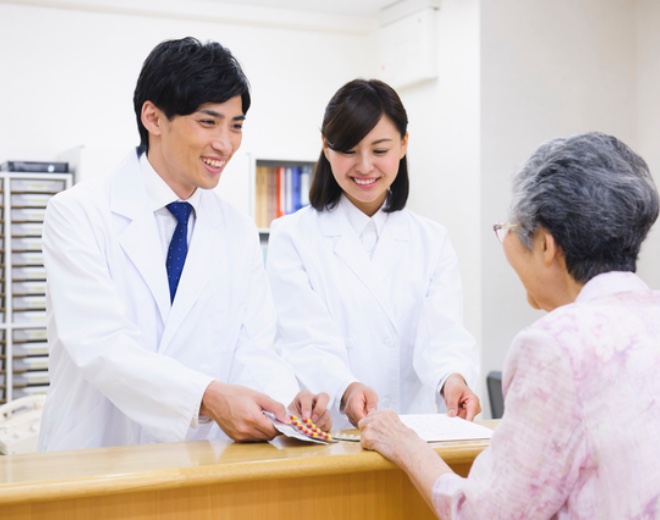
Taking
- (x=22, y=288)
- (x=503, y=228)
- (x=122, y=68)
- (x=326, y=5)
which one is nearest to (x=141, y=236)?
(x=503, y=228)

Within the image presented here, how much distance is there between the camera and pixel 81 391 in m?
1.87

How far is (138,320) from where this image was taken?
6.20 feet

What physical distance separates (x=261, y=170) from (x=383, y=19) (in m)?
1.28

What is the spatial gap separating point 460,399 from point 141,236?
Result: 85cm

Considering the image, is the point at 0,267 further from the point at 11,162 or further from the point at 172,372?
the point at 172,372

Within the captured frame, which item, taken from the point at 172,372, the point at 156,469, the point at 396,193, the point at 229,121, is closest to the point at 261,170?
the point at 396,193

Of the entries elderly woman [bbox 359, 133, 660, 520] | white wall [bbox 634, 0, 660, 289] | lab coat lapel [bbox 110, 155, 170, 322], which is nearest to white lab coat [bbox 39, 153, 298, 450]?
lab coat lapel [bbox 110, 155, 170, 322]

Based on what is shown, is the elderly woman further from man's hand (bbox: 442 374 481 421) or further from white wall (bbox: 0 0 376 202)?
white wall (bbox: 0 0 376 202)

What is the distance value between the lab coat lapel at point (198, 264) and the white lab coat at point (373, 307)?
34 cm

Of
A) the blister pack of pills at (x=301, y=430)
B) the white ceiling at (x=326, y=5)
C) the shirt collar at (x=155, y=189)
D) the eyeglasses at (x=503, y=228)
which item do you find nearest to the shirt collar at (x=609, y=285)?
the eyeglasses at (x=503, y=228)

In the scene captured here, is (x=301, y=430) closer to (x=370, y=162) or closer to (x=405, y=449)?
(x=405, y=449)

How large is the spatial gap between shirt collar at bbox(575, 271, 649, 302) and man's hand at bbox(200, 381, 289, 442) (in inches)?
26.3

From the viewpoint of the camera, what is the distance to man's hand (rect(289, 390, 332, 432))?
5.93 feet

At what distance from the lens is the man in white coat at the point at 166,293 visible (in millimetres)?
1717
